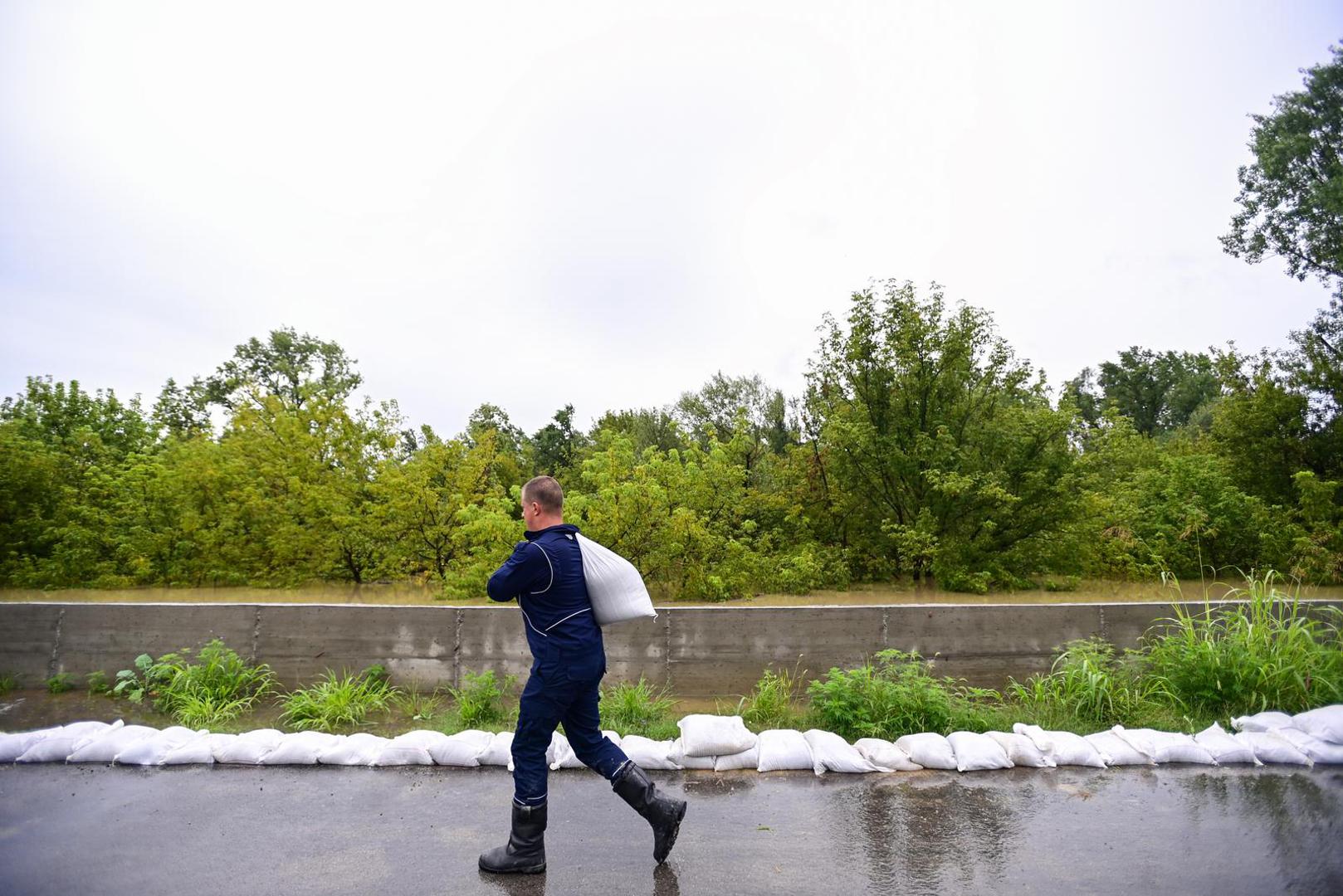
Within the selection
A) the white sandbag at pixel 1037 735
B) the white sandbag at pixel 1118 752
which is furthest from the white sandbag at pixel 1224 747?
the white sandbag at pixel 1037 735

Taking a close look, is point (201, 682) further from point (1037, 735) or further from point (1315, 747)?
point (1315, 747)

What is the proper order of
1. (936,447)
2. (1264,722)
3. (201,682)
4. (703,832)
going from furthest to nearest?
(936,447)
(201,682)
(1264,722)
(703,832)

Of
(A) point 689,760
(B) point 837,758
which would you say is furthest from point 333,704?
(B) point 837,758

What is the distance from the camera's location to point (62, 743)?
5.70 meters

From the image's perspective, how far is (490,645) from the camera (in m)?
7.79

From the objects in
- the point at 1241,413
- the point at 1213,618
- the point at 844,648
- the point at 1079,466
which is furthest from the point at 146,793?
the point at 1241,413

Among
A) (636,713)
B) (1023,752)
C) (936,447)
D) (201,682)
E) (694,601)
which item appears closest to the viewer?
(1023,752)

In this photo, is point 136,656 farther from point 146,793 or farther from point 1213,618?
point 1213,618

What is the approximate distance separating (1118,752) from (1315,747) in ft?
4.17

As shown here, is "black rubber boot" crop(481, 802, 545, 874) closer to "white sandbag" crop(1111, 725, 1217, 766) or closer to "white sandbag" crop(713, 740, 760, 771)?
"white sandbag" crop(713, 740, 760, 771)

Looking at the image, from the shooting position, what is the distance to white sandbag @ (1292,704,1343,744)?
546 cm

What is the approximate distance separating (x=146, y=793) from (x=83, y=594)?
1433 cm

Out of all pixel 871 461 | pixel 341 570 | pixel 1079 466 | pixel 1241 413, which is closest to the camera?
pixel 341 570

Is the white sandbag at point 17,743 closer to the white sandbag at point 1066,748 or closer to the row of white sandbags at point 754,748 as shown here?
the row of white sandbags at point 754,748
